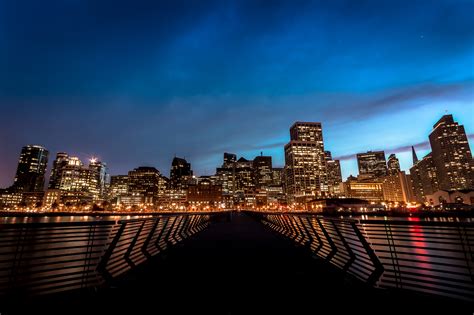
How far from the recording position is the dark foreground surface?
13.3 ft

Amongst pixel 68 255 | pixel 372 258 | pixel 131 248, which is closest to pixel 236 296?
pixel 372 258

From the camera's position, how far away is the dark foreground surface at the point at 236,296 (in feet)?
13.3

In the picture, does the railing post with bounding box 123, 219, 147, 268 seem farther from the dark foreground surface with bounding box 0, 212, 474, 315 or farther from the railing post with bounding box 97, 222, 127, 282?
the railing post with bounding box 97, 222, 127, 282

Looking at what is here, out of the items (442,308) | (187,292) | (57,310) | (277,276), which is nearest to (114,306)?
(57,310)

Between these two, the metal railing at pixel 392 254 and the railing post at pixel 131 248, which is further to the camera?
the railing post at pixel 131 248

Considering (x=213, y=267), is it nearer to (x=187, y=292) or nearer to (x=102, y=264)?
(x=187, y=292)

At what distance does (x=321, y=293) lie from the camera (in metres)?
4.80

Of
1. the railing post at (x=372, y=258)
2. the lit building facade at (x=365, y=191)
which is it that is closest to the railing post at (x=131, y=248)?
the railing post at (x=372, y=258)

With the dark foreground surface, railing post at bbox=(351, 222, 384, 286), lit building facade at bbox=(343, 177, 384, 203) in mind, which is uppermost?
→ lit building facade at bbox=(343, 177, 384, 203)

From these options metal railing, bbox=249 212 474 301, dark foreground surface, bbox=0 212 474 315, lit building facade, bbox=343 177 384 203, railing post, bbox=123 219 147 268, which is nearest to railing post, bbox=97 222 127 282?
dark foreground surface, bbox=0 212 474 315

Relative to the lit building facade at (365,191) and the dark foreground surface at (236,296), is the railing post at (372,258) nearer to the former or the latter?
the dark foreground surface at (236,296)

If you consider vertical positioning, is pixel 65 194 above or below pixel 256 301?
above

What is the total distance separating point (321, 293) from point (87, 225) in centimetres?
457

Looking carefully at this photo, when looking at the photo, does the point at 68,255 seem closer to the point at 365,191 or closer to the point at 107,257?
the point at 107,257
